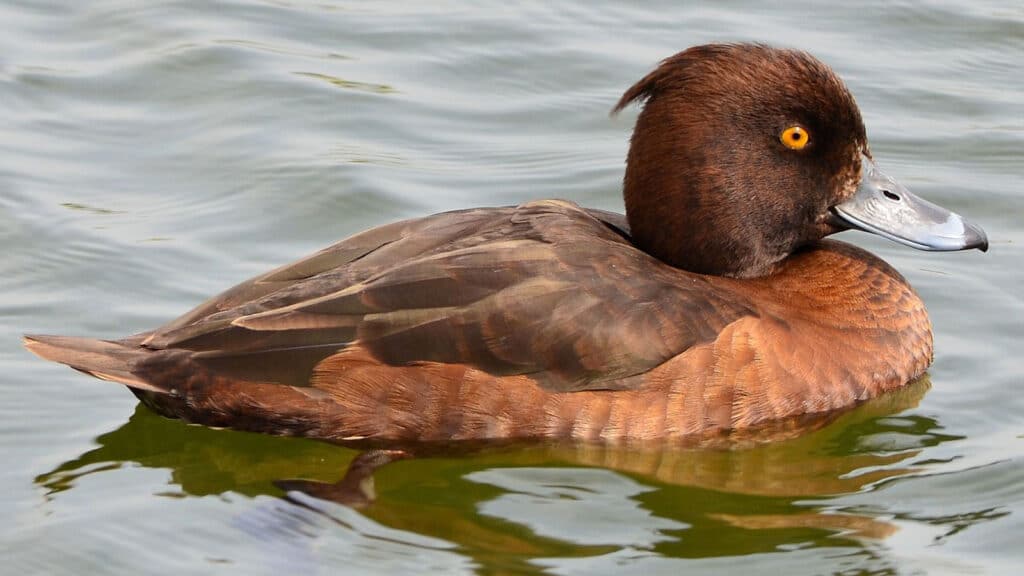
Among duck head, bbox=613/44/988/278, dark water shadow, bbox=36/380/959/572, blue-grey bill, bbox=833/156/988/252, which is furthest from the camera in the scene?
blue-grey bill, bbox=833/156/988/252

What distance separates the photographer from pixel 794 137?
6.89 metres

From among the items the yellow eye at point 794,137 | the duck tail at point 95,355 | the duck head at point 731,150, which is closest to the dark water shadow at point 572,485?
the duck tail at point 95,355

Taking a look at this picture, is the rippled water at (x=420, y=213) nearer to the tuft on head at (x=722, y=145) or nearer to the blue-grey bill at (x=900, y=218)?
the blue-grey bill at (x=900, y=218)

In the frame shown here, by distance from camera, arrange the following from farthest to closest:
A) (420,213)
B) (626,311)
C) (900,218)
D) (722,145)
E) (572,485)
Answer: (420,213) < (900,218) < (722,145) < (626,311) < (572,485)

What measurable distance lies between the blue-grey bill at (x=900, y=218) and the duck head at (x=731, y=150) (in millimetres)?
214

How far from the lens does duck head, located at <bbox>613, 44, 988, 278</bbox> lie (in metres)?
6.79

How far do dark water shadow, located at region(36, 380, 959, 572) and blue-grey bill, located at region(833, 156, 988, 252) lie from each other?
2.65ft

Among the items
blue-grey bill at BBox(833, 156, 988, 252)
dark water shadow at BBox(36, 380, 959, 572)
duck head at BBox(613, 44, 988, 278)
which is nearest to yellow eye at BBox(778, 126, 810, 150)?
duck head at BBox(613, 44, 988, 278)

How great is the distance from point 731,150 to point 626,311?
87cm

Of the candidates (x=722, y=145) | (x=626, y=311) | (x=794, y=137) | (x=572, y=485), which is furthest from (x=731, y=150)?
(x=572, y=485)

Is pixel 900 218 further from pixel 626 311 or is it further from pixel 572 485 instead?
pixel 572 485

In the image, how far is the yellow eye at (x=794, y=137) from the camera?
22.6 feet

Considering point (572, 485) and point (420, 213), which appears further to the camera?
point (420, 213)

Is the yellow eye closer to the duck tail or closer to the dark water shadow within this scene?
the dark water shadow
